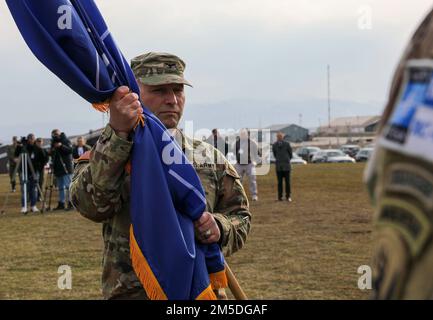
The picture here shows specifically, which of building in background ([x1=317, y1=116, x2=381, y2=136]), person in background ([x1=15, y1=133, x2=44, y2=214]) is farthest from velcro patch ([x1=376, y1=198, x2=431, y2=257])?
building in background ([x1=317, y1=116, x2=381, y2=136])

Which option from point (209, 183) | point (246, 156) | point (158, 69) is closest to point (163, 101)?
point (158, 69)

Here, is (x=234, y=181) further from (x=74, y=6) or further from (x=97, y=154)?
(x=74, y=6)

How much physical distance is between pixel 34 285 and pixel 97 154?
18.4 ft

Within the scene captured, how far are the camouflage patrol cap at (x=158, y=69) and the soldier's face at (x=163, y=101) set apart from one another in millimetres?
45

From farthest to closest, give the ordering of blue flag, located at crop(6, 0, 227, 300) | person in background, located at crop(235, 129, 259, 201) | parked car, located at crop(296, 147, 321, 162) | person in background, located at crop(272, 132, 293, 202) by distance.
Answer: parked car, located at crop(296, 147, 321, 162)
person in background, located at crop(272, 132, 293, 202)
person in background, located at crop(235, 129, 259, 201)
blue flag, located at crop(6, 0, 227, 300)

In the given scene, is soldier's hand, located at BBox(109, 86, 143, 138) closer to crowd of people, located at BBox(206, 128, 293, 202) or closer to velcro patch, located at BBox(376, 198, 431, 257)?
velcro patch, located at BBox(376, 198, 431, 257)

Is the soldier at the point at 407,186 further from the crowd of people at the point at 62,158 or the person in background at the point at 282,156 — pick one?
the person in background at the point at 282,156

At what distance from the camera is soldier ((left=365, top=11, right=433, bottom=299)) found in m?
0.77

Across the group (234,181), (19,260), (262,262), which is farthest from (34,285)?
(234,181)

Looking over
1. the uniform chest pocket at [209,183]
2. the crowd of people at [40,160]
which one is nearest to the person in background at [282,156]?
the crowd of people at [40,160]

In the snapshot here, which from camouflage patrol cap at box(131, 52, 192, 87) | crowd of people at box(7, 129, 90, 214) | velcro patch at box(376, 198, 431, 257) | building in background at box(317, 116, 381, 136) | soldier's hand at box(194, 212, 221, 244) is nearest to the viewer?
velcro patch at box(376, 198, 431, 257)

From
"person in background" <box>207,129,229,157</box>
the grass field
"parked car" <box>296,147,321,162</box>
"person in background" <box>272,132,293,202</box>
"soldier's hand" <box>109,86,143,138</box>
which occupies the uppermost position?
"soldier's hand" <box>109,86,143,138</box>

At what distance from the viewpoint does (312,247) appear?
9.45 m

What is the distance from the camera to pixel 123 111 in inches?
86.2
